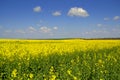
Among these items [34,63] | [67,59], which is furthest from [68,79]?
[67,59]

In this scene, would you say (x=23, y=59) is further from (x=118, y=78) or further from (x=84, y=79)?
(x=118, y=78)

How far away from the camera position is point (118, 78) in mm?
8086

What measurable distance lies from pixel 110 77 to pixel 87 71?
2.96ft

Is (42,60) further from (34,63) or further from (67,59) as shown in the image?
(67,59)

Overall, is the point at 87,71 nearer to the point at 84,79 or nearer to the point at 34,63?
the point at 84,79

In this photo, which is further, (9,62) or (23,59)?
(23,59)

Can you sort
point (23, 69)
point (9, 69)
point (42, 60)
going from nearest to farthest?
point (9, 69), point (23, 69), point (42, 60)

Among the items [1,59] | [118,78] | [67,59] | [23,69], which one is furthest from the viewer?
[67,59]

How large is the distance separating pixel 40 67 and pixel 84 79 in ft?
9.57

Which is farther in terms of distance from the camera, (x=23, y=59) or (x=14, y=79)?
(x=23, y=59)

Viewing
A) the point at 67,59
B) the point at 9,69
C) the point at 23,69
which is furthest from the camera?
the point at 67,59

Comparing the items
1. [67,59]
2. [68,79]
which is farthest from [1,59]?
[68,79]

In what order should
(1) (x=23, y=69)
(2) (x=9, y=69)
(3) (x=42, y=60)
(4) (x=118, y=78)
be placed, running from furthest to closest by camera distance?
1. (3) (x=42, y=60)
2. (1) (x=23, y=69)
3. (2) (x=9, y=69)
4. (4) (x=118, y=78)

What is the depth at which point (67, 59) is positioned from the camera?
42.5ft
